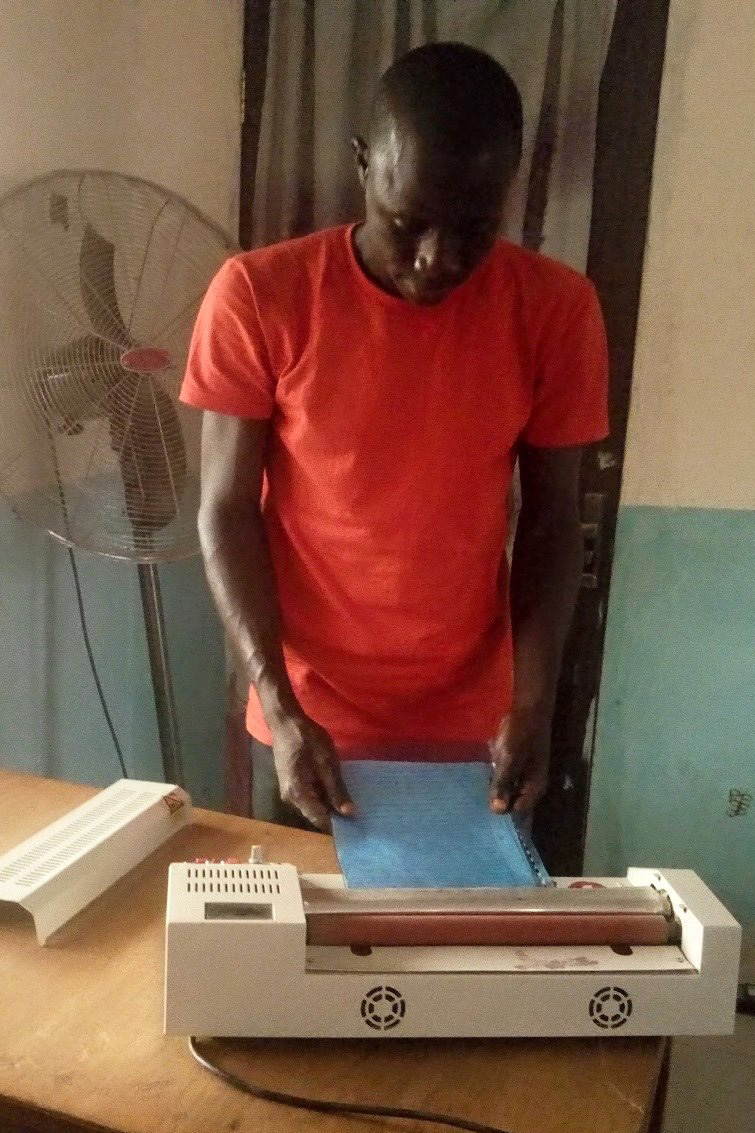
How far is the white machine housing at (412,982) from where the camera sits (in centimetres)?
79

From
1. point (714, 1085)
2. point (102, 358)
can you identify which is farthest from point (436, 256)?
point (714, 1085)

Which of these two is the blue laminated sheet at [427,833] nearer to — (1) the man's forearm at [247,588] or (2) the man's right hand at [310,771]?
(2) the man's right hand at [310,771]

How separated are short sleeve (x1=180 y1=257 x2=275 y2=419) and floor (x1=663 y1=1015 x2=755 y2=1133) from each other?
135 centimetres

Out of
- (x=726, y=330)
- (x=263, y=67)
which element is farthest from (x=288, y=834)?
(x=263, y=67)

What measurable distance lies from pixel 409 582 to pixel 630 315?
1.00 meters

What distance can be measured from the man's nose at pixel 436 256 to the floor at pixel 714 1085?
1.41 meters

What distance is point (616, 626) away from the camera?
2062mm

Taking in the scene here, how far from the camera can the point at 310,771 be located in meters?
1.06

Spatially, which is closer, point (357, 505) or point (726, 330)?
point (357, 505)

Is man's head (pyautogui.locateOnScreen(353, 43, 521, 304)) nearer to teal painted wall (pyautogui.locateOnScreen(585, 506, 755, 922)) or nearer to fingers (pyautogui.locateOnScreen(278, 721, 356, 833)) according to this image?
fingers (pyautogui.locateOnScreen(278, 721, 356, 833))

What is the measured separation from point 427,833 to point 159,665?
41.7 inches

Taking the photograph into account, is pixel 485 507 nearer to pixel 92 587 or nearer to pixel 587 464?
pixel 587 464

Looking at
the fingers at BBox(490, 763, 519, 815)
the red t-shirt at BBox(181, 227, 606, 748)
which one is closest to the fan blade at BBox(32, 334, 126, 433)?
the red t-shirt at BBox(181, 227, 606, 748)

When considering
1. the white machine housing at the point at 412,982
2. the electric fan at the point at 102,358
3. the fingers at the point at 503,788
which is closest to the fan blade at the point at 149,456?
the electric fan at the point at 102,358
